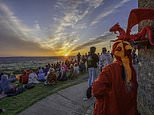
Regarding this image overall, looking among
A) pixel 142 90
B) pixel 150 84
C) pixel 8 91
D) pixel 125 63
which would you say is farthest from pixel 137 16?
pixel 8 91

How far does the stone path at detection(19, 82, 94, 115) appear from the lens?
31.2ft

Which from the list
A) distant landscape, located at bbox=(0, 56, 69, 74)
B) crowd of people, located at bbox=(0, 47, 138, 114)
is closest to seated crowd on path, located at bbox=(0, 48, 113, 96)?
crowd of people, located at bbox=(0, 47, 138, 114)

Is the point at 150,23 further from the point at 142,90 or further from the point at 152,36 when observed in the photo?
the point at 142,90

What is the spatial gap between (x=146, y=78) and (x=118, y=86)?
229 centimetres

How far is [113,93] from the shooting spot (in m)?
4.33

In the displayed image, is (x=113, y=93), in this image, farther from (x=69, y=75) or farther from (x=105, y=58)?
(x=69, y=75)

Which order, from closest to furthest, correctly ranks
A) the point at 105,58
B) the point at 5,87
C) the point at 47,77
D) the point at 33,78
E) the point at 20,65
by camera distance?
the point at 105,58 → the point at 5,87 → the point at 47,77 → the point at 33,78 → the point at 20,65

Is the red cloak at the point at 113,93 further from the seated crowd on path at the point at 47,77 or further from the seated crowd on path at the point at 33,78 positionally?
the seated crowd on path at the point at 33,78

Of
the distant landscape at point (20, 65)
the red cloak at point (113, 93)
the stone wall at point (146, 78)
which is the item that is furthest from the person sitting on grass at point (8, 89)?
the distant landscape at point (20, 65)

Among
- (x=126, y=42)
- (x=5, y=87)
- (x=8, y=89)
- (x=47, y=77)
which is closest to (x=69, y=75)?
(x=47, y=77)

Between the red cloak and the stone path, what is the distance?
4.92 meters

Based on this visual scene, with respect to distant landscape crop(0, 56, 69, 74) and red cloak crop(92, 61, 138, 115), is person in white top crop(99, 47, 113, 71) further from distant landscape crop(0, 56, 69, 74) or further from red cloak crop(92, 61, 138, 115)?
distant landscape crop(0, 56, 69, 74)

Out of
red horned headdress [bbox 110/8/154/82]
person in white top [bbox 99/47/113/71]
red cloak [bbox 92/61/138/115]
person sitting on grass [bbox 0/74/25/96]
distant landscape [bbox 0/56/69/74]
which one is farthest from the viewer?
distant landscape [bbox 0/56/69/74]

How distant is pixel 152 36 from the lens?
5.40m
